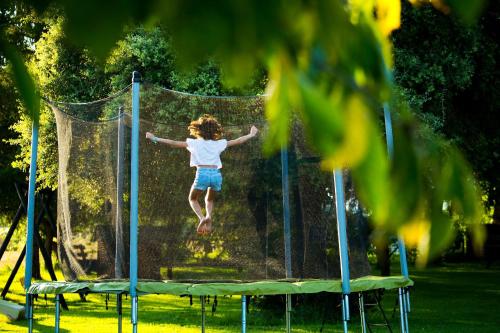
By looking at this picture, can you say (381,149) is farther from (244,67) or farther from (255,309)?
(255,309)

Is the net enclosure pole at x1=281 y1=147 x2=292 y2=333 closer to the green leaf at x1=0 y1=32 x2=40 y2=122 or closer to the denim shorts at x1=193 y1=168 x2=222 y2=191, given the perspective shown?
the denim shorts at x1=193 y1=168 x2=222 y2=191

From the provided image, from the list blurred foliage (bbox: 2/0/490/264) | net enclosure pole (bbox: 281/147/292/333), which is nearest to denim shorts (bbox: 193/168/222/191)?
net enclosure pole (bbox: 281/147/292/333)

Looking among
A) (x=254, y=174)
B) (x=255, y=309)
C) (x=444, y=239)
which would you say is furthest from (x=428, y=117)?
(x=444, y=239)

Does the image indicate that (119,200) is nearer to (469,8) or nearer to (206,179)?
(206,179)

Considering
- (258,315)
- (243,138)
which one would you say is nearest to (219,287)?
(243,138)

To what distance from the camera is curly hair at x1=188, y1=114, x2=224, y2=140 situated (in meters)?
6.09

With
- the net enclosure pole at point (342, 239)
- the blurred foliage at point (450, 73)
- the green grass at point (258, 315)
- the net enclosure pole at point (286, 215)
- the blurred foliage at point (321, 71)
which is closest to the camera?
the blurred foliage at point (321, 71)

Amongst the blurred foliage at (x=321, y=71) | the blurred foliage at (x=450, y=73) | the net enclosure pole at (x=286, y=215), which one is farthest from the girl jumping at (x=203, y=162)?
the blurred foliage at (x=321, y=71)

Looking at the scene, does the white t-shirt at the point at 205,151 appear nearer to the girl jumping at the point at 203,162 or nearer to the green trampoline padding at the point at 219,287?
the girl jumping at the point at 203,162

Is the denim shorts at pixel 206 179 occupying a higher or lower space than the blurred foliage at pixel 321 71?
higher

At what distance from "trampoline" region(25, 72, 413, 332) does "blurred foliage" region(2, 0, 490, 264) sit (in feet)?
16.8

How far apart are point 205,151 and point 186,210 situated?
453 millimetres

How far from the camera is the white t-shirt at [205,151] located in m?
6.03

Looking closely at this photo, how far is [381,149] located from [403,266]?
5723 millimetres
